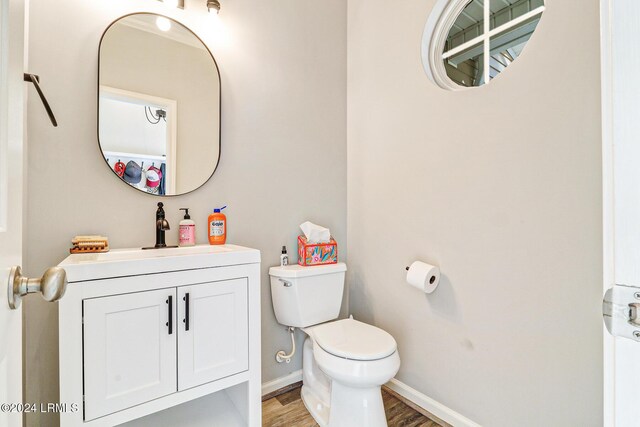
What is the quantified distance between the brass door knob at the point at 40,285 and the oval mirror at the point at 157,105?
99 centimetres

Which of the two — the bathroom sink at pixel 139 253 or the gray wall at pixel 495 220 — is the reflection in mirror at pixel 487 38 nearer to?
the gray wall at pixel 495 220

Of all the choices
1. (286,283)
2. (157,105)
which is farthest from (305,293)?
(157,105)

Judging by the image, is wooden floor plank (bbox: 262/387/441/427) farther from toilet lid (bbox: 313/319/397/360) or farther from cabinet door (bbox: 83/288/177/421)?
cabinet door (bbox: 83/288/177/421)

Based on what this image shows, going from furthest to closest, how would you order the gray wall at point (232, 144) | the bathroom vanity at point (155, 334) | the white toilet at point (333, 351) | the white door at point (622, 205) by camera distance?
the white toilet at point (333, 351) → the gray wall at point (232, 144) → the bathroom vanity at point (155, 334) → the white door at point (622, 205)

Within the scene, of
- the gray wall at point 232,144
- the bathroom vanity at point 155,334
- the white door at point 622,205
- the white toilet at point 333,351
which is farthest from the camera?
the white toilet at point 333,351

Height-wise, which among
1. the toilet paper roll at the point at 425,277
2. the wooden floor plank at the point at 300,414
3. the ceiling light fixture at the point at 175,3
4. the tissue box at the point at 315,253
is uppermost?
the ceiling light fixture at the point at 175,3

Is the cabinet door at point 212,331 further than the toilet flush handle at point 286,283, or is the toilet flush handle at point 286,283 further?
the toilet flush handle at point 286,283

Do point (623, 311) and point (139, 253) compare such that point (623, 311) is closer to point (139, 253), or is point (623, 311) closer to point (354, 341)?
point (354, 341)

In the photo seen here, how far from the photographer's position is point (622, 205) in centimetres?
43

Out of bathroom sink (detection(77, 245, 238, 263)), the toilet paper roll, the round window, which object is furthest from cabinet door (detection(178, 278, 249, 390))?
the round window

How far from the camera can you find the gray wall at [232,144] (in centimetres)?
118

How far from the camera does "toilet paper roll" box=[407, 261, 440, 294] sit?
1.49 m

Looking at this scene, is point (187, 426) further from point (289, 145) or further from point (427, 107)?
point (427, 107)

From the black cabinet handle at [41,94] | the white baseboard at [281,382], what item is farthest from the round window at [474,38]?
the white baseboard at [281,382]
